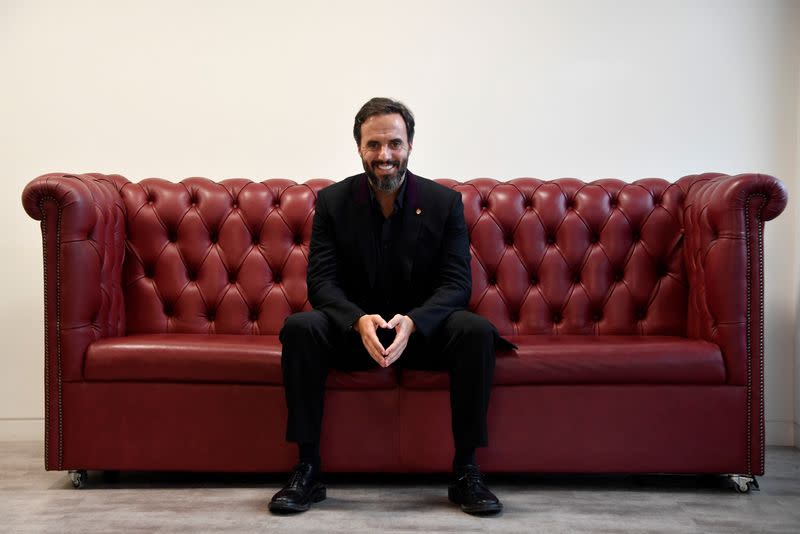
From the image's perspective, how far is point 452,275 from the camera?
250cm

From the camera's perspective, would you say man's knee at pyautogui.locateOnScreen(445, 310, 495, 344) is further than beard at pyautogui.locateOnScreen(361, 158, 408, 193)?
No

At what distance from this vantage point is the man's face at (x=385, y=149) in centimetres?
245

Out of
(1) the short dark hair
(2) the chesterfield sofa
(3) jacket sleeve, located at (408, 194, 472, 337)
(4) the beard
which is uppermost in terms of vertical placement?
(1) the short dark hair

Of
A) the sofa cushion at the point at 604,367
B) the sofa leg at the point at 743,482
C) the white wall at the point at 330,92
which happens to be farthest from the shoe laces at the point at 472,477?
the white wall at the point at 330,92

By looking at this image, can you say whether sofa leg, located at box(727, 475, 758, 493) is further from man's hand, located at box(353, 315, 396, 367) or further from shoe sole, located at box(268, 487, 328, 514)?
shoe sole, located at box(268, 487, 328, 514)

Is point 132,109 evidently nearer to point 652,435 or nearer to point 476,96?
point 476,96

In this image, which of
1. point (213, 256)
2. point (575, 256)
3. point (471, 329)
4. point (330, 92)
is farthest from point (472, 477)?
point (330, 92)

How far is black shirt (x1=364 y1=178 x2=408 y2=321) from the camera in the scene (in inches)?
98.0

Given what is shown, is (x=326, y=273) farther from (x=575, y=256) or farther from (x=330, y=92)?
(x=330, y=92)

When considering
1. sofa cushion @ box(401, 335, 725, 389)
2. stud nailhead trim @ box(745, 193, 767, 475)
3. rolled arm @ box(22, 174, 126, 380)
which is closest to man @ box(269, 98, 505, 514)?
sofa cushion @ box(401, 335, 725, 389)

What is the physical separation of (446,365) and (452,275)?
1.06ft

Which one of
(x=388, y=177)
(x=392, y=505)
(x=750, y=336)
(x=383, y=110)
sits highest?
(x=383, y=110)

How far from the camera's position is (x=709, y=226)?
8.19ft

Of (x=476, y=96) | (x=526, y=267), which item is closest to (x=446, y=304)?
(x=526, y=267)
